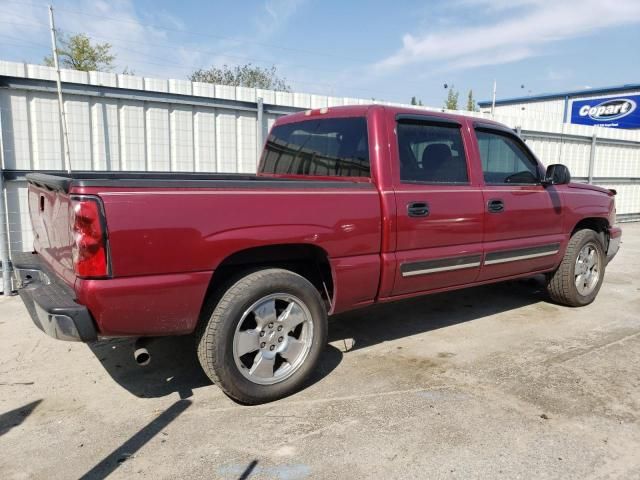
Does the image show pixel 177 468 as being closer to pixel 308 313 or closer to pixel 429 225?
pixel 308 313

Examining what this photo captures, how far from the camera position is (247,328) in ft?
10.6

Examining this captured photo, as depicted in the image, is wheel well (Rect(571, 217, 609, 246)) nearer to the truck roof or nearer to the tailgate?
the truck roof

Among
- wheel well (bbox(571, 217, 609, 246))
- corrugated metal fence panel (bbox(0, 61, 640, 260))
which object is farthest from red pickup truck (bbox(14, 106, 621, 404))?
corrugated metal fence panel (bbox(0, 61, 640, 260))

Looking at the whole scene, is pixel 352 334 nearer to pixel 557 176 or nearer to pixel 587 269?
pixel 557 176

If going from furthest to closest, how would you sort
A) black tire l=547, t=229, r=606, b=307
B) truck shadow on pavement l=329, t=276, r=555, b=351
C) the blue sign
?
the blue sign → black tire l=547, t=229, r=606, b=307 → truck shadow on pavement l=329, t=276, r=555, b=351

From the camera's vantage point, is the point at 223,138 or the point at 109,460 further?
the point at 223,138

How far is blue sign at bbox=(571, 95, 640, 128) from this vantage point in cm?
2492

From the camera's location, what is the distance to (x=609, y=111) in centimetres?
2612

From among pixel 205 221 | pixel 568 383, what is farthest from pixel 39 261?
pixel 568 383

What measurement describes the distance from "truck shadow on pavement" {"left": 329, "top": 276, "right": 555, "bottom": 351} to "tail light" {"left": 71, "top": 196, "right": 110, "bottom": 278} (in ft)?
7.12

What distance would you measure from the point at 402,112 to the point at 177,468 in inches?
112

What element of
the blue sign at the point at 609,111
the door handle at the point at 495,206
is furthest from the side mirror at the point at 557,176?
the blue sign at the point at 609,111

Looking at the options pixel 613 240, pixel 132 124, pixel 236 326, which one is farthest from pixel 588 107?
pixel 236 326

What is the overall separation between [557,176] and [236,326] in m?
3.32
